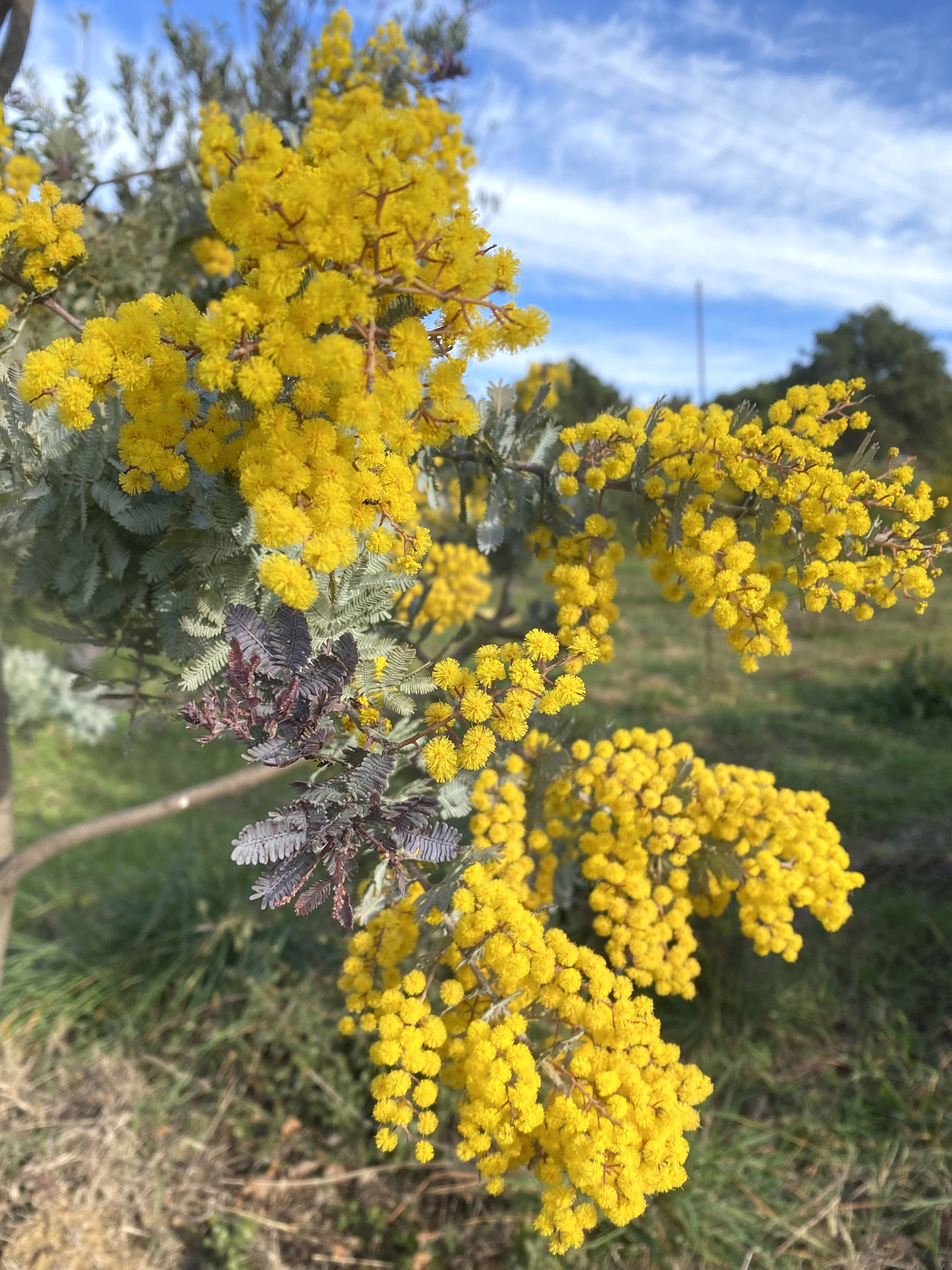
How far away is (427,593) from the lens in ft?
6.38

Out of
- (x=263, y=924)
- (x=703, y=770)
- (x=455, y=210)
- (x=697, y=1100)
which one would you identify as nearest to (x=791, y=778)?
(x=263, y=924)

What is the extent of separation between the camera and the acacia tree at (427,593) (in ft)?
3.18

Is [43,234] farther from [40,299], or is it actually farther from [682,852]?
[682,852]

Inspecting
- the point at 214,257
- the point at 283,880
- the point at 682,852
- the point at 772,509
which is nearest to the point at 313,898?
the point at 283,880

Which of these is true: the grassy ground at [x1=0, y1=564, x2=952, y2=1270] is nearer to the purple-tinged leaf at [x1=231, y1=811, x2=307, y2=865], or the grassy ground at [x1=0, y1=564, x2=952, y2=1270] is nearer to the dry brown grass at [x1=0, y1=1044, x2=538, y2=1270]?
the dry brown grass at [x1=0, y1=1044, x2=538, y2=1270]

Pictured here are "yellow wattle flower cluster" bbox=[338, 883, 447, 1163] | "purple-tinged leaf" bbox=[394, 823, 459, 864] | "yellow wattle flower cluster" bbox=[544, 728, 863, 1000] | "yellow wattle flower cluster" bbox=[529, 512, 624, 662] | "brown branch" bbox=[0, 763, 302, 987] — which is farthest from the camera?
"brown branch" bbox=[0, 763, 302, 987]

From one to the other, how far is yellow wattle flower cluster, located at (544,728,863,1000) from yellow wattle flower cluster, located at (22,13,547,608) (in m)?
0.85

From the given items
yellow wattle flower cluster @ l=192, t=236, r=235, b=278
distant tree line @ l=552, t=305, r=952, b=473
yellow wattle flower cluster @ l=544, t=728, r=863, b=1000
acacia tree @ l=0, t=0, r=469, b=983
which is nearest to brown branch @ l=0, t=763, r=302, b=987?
acacia tree @ l=0, t=0, r=469, b=983

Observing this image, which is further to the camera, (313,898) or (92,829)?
(92,829)

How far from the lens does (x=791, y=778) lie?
5031 millimetres

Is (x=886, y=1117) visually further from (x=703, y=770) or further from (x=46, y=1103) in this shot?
(x=46, y=1103)

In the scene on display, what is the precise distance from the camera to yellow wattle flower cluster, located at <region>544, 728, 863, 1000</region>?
1667 millimetres

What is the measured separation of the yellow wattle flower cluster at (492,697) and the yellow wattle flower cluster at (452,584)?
998mm

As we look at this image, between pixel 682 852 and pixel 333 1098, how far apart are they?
5.86 ft
